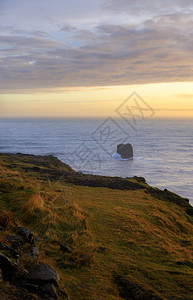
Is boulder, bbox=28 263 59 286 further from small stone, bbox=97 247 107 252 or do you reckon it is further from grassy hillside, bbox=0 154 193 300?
small stone, bbox=97 247 107 252

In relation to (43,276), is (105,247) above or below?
below

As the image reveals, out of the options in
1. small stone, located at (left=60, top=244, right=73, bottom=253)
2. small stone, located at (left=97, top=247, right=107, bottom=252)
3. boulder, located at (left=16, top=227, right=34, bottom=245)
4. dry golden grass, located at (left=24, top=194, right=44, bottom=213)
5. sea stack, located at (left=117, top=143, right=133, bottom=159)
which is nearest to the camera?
boulder, located at (left=16, top=227, right=34, bottom=245)

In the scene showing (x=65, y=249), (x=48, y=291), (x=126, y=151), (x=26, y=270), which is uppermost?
(x=26, y=270)

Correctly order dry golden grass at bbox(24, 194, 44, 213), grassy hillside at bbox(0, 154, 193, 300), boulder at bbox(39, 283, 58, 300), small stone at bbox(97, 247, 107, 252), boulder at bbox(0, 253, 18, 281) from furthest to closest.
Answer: dry golden grass at bbox(24, 194, 44, 213)
small stone at bbox(97, 247, 107, 252)
grassy hillside at bbox(0, 154, 193, 300)
boulder at bbox(0, 253, 18, 281)
boulder at bbox(39, 283, 58, 300)

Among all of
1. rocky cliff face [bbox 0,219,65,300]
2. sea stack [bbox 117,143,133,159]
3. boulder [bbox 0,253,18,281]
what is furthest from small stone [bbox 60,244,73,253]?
sea stack [bbox 117,143,133,159]

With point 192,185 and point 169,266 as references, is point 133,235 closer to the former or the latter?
point 169,266

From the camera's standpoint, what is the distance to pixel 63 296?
595 cm

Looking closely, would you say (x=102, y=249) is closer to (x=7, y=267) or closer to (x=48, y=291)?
(x=48, y=291)

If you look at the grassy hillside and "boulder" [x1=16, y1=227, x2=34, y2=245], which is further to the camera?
"boulder" [x1=16, y1=227, x2=34, y2=245]

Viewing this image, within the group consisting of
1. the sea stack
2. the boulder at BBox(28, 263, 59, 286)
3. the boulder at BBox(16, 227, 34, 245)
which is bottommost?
the sea stack

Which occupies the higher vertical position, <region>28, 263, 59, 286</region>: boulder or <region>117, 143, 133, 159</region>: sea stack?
<region>28, 263, 59, 286</region>: boulder

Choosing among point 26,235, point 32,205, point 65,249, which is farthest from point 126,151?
point 26,235

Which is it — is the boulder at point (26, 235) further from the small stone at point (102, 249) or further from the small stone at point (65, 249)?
the small stone at point (102, 249)

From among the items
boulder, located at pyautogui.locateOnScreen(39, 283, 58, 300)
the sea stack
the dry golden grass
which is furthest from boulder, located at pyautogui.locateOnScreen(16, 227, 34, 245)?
the sea stack
